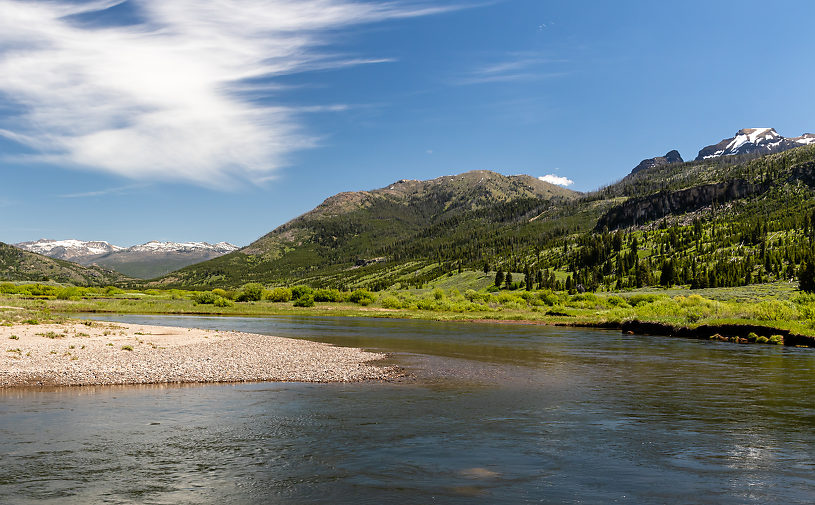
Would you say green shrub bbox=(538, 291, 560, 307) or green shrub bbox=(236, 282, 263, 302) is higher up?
green shrub bbox=(538, 291, 560, 307)

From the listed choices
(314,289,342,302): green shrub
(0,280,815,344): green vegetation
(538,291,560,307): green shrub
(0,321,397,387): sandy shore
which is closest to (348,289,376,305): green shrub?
(0,280,815,344): green vegetation

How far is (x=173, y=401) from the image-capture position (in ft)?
78.9

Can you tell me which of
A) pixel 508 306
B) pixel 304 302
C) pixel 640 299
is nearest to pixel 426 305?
pixel 508 306

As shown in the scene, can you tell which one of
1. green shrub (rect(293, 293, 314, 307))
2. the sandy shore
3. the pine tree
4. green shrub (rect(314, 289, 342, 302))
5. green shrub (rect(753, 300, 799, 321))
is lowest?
the sandy shore

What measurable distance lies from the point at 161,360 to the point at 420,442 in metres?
23.5

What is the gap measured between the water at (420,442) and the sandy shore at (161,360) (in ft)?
8.57

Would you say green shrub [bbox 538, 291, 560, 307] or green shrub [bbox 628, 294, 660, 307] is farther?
green shrub [bbox 538, 291, 560, 307]

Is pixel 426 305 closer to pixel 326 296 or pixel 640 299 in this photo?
pixel 326 296

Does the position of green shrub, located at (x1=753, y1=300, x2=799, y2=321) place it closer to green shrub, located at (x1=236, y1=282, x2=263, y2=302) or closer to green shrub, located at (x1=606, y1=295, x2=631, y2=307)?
green shrub, located at (x1=606, y1=295, x2=631, y2=307)

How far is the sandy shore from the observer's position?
94.7 feet

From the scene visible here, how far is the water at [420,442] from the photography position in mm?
13867

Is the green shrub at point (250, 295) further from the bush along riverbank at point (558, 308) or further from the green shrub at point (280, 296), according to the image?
the green shrub at point (280, 296)

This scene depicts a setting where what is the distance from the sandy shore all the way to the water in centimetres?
261

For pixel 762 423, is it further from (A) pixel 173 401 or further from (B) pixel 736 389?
(A) pixel 173 401
